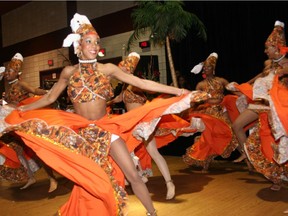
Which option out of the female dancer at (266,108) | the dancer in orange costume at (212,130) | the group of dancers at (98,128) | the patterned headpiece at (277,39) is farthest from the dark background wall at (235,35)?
the group of dancers at (98,128)

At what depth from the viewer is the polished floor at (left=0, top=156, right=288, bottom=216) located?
135 inches

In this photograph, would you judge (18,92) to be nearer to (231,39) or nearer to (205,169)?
(205,169)

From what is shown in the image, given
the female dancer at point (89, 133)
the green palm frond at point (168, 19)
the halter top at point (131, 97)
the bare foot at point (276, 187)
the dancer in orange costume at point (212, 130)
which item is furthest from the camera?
the green palm frond at point (168, 19)

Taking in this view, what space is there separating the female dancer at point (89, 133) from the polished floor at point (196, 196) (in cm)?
88

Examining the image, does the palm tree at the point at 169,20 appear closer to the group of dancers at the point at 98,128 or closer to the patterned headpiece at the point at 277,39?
the patterned headpiece at the point at 277,39


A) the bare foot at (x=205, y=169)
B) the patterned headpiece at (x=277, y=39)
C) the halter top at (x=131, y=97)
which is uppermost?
the patterned headpiece at (x=277, y=39)

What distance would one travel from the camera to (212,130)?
5.35 metres

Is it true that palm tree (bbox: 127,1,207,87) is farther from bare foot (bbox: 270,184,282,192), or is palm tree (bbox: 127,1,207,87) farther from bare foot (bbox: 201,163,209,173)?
bare foot (bbox: 270,184,282,192)

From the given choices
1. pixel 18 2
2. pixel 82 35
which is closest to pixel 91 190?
pixel 82 35

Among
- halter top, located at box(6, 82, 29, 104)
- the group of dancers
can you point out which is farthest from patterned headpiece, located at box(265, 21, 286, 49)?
halter top, located at box(6, 82, 29, 104)

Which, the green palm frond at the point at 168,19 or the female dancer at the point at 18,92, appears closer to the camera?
the female dancer at the point at 18,92

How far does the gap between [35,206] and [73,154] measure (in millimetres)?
1675

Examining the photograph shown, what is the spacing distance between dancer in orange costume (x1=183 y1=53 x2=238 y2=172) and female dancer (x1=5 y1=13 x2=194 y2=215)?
247 cm

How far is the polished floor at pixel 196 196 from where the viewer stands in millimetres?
3420
